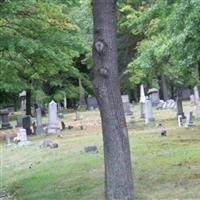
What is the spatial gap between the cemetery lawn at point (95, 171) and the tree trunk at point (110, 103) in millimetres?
1036

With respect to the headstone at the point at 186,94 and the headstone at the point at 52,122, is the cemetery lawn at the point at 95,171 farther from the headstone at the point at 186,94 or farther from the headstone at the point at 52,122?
the headstone at the point at 186,94

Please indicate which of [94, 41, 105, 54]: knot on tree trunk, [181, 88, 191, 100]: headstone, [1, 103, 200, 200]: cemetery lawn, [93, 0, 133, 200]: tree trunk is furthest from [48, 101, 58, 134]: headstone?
[181, 88, 191, 100]: headstone

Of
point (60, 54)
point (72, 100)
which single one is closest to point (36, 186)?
point (60, 54)

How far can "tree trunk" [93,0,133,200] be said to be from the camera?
8.28m

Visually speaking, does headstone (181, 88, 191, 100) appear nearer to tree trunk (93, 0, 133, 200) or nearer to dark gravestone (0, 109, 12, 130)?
dark gravestone (0, 109, 12, 130)

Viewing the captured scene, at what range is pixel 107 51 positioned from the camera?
830 centimetres

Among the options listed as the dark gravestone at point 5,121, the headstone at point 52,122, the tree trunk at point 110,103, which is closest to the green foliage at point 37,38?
the headstone at point 52,122

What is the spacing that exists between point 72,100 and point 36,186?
54.4 m

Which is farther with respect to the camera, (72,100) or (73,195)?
(72,100)

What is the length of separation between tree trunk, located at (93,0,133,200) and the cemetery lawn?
104cm

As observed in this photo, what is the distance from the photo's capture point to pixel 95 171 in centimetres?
1249

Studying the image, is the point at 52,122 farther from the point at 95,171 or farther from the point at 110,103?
the point at 110,103

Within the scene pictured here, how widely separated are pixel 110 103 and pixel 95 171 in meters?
4.48

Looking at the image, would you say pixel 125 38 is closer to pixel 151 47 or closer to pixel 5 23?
pixel 151 47
